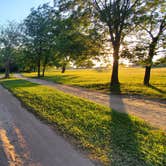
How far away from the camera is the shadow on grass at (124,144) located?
4003 mm

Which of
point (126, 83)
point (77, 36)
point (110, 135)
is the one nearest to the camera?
point (110, 135)

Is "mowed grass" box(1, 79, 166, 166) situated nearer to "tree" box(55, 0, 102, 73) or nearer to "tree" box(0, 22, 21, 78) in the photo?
"tree" box(55, 0, 102, 73)

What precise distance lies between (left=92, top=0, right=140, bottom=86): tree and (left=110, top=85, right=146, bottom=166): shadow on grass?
10512 millimetres

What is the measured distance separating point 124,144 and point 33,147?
6.67 feet

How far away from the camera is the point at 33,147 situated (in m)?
4.63

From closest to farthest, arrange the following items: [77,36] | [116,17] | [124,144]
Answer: [124,144] → [116,17] → [77,36]

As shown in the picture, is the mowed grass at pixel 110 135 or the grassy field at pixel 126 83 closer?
the mowed grass at pixel 110 135

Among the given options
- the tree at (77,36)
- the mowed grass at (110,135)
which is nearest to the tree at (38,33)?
the tree at (77,36)

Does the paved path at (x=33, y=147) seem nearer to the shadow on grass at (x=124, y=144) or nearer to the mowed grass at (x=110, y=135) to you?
the mowed grass at (x=110, y=135)

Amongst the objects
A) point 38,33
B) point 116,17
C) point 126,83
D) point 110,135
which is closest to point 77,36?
point 116,17

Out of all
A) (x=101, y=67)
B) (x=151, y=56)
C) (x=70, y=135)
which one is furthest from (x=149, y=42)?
Result: (x=70, y=135)

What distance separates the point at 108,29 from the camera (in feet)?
55.8

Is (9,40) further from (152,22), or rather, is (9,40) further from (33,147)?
(33,147)

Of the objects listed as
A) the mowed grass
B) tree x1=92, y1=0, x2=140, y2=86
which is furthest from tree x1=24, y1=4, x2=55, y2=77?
the mowed grass
